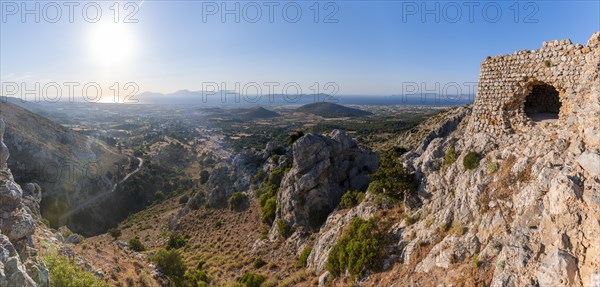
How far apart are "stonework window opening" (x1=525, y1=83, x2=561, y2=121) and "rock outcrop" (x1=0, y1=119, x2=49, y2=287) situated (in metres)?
19.1

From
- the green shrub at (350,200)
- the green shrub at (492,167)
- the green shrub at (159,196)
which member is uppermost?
the green shrub at (492,167)

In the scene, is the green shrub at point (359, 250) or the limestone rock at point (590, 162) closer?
the limestone rock at point (590, 162)

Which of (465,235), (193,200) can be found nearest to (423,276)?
(465,235)

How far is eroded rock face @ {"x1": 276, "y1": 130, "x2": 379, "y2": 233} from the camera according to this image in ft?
86.6

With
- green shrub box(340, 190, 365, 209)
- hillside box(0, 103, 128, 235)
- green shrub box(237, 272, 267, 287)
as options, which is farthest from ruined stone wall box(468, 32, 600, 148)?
hillside box(0, 103, 128, 235)

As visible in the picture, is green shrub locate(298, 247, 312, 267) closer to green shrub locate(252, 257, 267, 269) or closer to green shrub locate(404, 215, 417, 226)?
green shrub locate(252, 257, 267, 269)

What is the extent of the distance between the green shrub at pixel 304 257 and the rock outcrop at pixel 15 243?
14.3 meters

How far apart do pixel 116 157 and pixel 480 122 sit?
9403 centimetres

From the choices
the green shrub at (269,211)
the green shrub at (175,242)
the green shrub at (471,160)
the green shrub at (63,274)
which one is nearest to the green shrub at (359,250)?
the green shrub at (471,160)

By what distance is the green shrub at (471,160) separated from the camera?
13291 mm

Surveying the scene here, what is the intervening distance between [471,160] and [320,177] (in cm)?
1525

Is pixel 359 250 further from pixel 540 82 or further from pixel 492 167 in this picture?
pixel 540 82

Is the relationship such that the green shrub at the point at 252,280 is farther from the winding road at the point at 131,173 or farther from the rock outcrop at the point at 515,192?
the winding road at the point at 131,173

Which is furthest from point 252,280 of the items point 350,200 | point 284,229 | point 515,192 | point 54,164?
point 54,164
